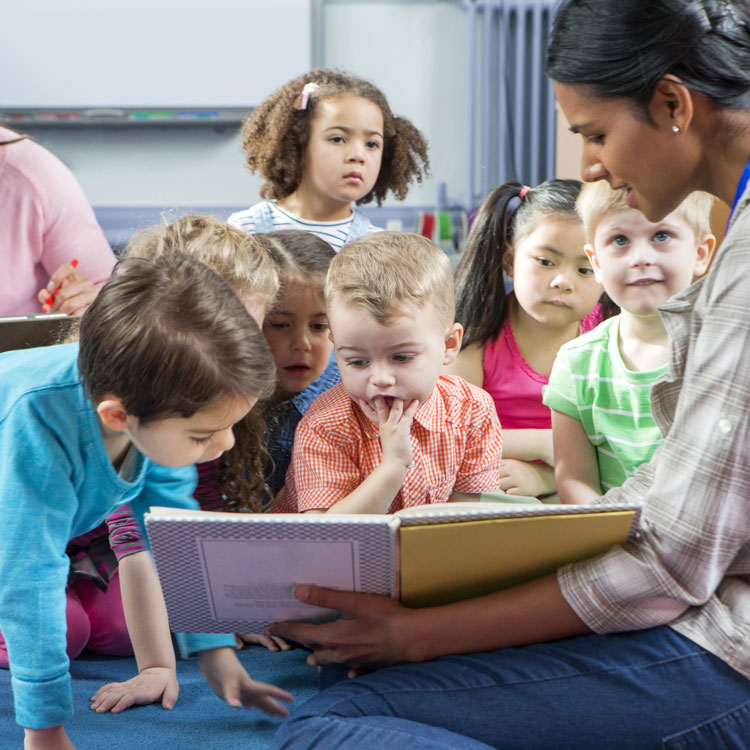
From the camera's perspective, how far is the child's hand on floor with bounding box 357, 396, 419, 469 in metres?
1.25

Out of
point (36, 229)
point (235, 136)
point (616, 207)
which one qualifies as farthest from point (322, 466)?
point (235, 136)

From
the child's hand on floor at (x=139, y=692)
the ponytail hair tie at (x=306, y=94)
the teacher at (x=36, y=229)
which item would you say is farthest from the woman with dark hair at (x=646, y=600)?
the ponytail hair tie at (x=306, y=94)

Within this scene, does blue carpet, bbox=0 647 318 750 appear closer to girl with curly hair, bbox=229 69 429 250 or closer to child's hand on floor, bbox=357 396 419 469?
child's hand on floor, bbox=357 396 419 469

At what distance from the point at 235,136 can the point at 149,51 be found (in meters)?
0.51

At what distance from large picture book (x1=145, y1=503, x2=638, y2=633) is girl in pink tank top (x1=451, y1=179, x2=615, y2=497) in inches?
25.9

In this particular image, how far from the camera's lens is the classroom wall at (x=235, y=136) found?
157 inches

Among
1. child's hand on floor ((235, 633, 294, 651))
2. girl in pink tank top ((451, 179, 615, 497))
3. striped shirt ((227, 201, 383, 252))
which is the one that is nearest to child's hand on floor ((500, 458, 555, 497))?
girl in pink tank top ((451, 179, 615, 497))

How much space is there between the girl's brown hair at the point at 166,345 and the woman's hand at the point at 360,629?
0.25 meters

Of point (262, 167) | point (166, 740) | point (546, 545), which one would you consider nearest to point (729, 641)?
point (546, 545)

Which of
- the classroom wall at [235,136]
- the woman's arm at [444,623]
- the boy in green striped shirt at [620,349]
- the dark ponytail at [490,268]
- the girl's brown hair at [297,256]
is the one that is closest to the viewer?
the woman's arm at [444,623]

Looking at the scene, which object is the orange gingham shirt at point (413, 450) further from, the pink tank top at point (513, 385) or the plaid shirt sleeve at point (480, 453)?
the pink tank top at point (513, 385)

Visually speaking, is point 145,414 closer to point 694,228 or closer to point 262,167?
point 694,228

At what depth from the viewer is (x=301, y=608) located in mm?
1001

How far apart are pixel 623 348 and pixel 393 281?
16.1 inches
